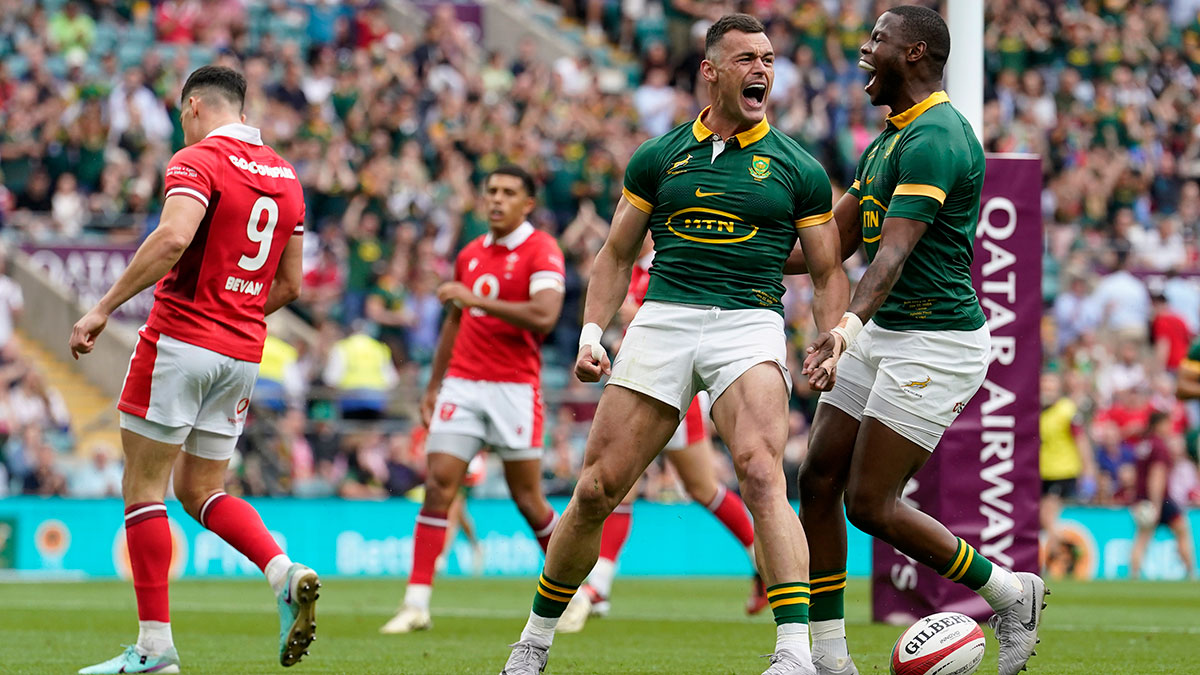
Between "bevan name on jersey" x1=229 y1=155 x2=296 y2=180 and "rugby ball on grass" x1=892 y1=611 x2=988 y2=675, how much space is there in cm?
339

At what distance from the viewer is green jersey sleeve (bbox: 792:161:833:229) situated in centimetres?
673

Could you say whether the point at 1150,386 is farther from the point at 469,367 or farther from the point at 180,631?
the point at 180,631

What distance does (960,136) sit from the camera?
6.91 meters

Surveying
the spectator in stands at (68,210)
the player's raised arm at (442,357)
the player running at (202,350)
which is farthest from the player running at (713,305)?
the spectator in stands at (68,210)

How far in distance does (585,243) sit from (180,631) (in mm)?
11744

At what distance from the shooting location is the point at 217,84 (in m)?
7.68

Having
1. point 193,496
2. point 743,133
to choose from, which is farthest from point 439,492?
point 743,133

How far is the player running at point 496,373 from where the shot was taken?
9977 mm

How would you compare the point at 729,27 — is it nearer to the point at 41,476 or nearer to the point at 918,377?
the point at 918,377

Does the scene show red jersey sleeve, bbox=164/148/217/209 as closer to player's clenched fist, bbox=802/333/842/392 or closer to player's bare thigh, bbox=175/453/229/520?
player's bare thigh, bbox=175/453/229/520

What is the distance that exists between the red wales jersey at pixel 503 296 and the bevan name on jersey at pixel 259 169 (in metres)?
2.59

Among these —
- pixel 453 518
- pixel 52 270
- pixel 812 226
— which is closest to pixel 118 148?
pixel 52 270

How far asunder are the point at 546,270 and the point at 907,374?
3.55m

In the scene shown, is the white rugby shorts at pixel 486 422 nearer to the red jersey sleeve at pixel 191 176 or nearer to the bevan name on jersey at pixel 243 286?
the bevan name on jersey at pixel 243 286
